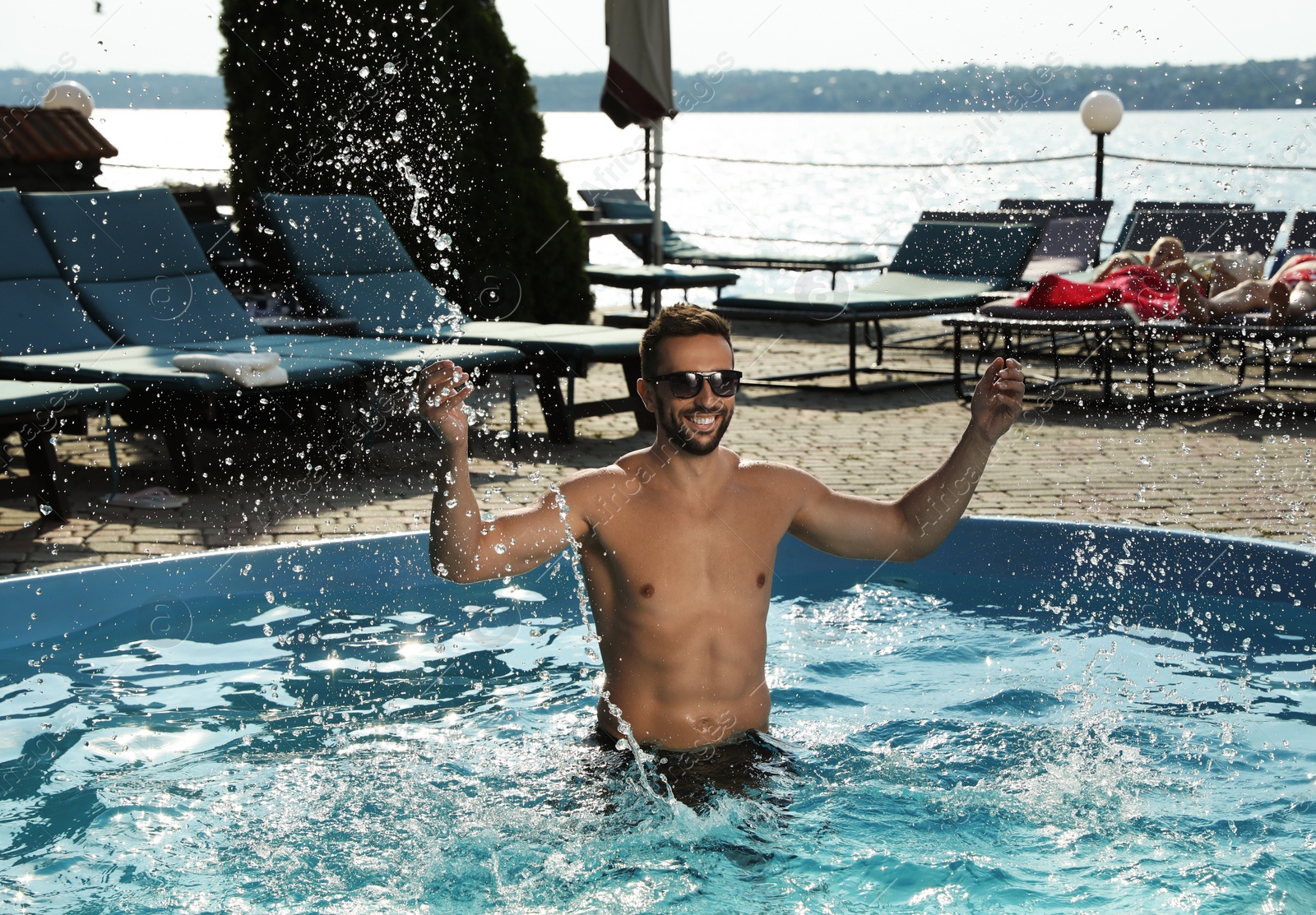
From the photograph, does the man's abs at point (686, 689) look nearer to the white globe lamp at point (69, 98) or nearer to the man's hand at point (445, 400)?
the man's hand at point (445, 400)

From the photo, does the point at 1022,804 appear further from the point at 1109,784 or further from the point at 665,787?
the point at 665,787

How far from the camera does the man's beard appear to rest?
3.07m

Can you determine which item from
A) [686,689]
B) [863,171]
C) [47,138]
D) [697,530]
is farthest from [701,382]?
[863,171]

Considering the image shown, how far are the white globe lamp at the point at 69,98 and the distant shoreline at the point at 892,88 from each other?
322 centimetres

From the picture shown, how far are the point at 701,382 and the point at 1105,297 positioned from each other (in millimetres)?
6844

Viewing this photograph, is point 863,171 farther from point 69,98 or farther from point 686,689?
point 686,689

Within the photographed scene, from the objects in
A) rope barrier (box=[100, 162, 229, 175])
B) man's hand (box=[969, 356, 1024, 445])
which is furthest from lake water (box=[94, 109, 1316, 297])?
man's hand (box=[969, 356, 1024, 445])

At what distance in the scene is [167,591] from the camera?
508 cm

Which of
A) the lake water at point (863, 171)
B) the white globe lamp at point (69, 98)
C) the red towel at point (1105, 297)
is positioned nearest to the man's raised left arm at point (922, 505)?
the lake water at point (863, 171)

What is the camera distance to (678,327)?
3.05m

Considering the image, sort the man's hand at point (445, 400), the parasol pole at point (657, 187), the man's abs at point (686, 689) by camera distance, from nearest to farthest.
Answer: the man's hand at point (445, 400) < the man's abs at point (686, 689) < the parasol pole at point (657, 187)

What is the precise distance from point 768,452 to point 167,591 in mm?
3580

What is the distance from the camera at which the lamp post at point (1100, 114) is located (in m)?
13.1

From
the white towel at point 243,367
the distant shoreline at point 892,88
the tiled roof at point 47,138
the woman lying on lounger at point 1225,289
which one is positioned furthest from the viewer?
the tiled roof at point 47,138
